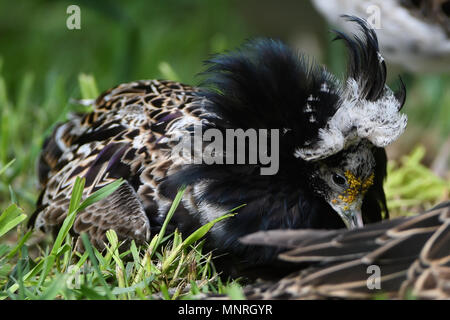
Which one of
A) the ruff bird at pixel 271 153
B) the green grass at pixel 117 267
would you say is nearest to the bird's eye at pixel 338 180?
the ruff bird at pixel 271 153

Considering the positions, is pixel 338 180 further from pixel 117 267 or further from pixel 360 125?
pixel 117 267

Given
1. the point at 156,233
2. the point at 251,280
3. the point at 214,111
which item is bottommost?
the point at 251,280

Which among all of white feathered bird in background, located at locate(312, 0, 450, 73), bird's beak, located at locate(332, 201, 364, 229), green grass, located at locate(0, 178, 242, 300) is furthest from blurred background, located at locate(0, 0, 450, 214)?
green grass, located at locate(0, 178, 242, 300)

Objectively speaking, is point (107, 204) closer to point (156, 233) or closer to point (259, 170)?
point (156, 233)

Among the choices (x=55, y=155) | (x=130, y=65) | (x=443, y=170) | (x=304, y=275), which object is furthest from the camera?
(x=130, y=65)

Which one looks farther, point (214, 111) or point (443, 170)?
point (443, 170)

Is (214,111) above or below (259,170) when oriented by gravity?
above

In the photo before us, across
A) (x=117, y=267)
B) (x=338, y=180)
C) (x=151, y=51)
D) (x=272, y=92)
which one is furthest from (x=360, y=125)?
(x=151, y=51)
